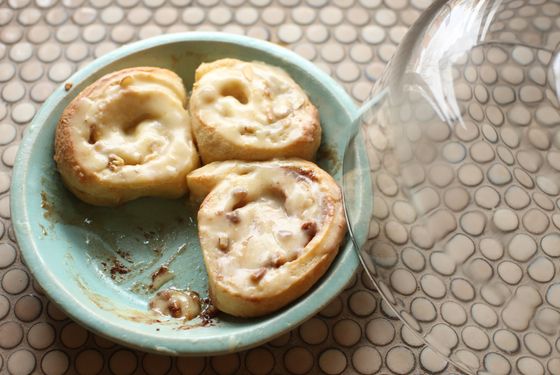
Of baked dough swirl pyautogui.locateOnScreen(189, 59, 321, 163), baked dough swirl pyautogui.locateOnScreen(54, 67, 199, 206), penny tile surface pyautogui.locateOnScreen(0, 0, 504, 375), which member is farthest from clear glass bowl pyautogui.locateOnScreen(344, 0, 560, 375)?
baked dough swirl pyautogui.locateOnScreen(54, 67, 199, 206)

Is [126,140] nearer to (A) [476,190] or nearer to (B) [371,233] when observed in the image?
(B) [371,233]

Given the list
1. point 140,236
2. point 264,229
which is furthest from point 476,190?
point 140,236

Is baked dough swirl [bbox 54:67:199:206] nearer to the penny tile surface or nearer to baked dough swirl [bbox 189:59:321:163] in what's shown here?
baked dough swirl [bbox 189:59:321:163]

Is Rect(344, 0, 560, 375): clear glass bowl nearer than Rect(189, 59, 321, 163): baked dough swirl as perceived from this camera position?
Yes

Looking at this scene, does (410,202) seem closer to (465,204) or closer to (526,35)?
(465,204)

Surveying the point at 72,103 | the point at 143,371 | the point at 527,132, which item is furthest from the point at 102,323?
the point at 527,132

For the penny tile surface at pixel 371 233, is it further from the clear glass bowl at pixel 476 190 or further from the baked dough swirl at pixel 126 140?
the baked dough swirl at pixel 126 140

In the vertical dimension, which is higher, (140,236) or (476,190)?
(476,190)
